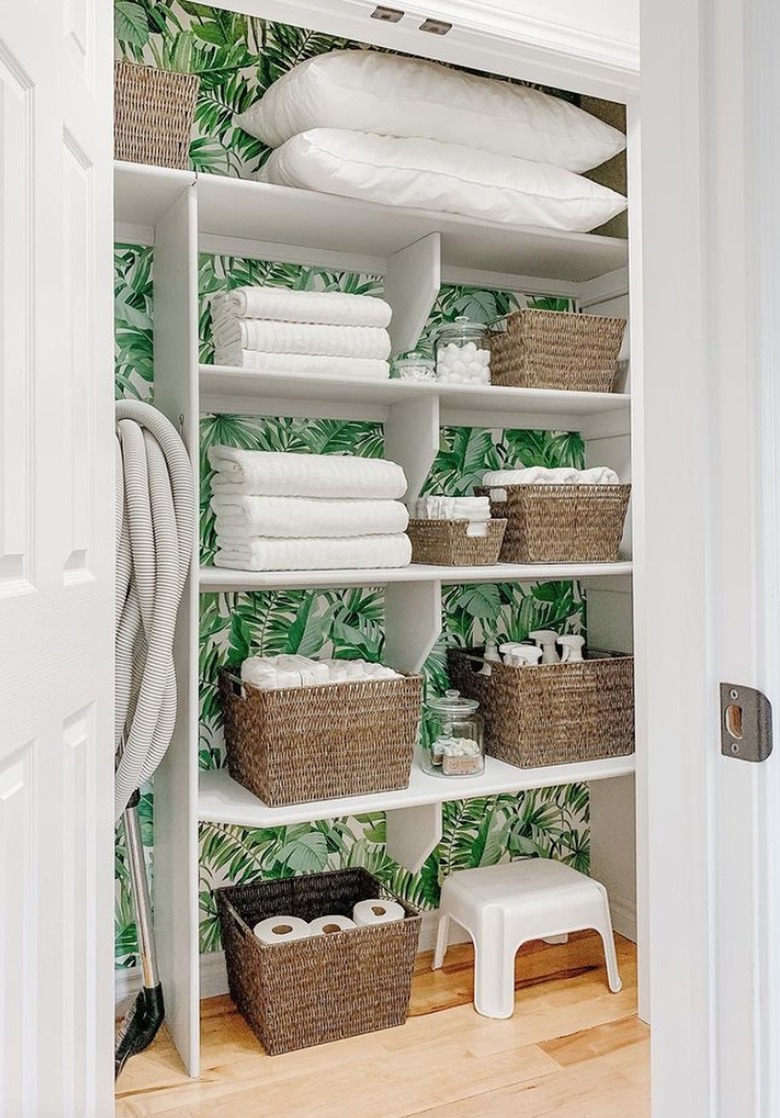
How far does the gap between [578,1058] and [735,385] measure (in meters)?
1.65

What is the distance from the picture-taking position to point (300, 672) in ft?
6.88

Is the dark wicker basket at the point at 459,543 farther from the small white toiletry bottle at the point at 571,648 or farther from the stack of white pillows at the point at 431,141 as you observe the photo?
the stack of white pillows at the point at 431,141

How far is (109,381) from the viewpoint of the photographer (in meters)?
1.47

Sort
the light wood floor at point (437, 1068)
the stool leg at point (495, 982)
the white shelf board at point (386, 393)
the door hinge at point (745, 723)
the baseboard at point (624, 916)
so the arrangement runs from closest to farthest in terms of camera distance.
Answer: the door hinge at point (745, 723) < the light wood floor at point (437, 1068) < the white shelf board at point (386, 393) < the stool leg at point (495, 982) < the baseboard at point (624, 916)

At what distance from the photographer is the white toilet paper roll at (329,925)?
215 centimetres

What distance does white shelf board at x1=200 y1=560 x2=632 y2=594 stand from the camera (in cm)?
204

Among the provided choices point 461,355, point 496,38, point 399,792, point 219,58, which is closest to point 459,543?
point 461,355

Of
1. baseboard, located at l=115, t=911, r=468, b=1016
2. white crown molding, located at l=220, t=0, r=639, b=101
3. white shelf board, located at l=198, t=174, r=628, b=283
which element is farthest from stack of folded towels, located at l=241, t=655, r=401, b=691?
Answer: white crown molding, located at l=220, t=0, r=639, b=101

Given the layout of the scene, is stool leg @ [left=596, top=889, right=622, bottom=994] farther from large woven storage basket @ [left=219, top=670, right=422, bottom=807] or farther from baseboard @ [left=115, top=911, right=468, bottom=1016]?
baseboard @ [left=115, top=911, right=468, bottom=1016]

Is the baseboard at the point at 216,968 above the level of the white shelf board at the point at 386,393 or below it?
below

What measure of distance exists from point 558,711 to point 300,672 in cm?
67

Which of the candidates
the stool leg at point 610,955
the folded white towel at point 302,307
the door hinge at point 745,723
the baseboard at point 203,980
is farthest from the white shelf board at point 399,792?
the door hinge at point 745,723

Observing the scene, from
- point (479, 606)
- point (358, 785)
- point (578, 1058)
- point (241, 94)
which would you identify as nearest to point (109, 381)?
point (358, 785)

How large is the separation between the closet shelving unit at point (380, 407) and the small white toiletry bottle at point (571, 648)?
0.67 ft
